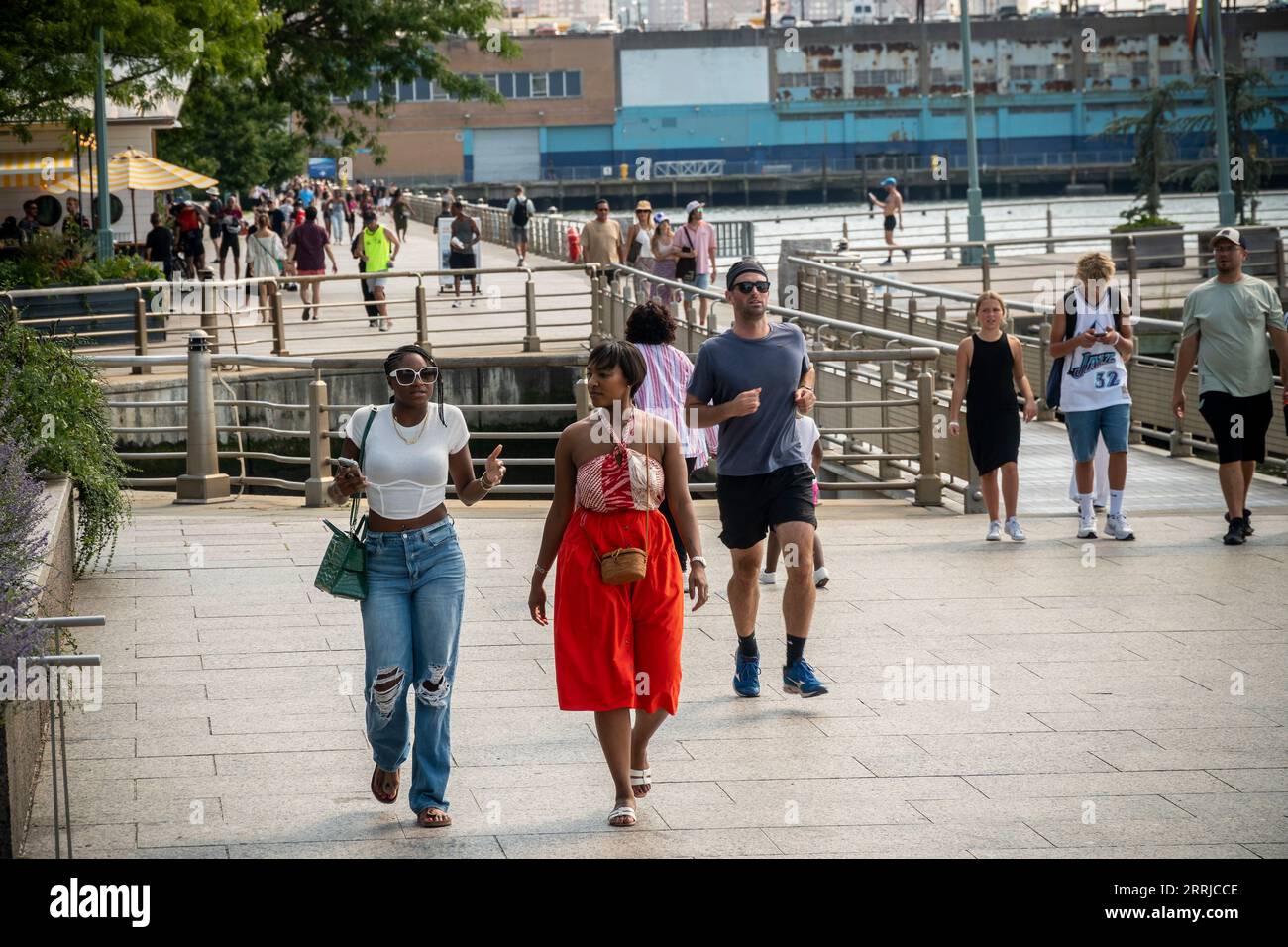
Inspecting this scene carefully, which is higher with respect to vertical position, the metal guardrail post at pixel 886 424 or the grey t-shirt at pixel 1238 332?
the grey t-shirt at pixel 1238 332

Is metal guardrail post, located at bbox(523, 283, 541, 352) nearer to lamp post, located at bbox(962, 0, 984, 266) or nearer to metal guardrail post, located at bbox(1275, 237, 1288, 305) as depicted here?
lamp post, located at bbox(962, 0, 984, 266)

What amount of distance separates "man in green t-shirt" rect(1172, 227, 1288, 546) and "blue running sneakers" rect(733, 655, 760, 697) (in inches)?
173

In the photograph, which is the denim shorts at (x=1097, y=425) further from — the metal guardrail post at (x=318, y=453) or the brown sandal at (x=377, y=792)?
the brown sandal at (x=377, y=792)

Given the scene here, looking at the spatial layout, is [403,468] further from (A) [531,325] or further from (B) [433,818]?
(A) [531,325]

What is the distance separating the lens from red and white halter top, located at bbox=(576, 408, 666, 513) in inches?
236

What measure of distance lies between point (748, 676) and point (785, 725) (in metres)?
0.50

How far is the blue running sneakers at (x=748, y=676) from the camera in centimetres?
770

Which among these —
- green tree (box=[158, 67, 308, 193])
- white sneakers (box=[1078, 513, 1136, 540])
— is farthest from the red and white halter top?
green tree (box=[158, 67, 308, 193])

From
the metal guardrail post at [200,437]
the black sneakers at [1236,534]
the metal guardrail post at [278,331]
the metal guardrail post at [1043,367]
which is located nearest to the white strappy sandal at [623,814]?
the black sneakers at [1236,534]

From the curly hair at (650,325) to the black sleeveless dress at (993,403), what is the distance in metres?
3.14
